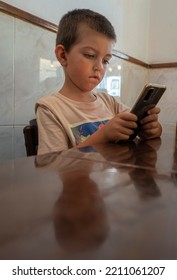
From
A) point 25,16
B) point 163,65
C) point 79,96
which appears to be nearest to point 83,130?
point 79,96

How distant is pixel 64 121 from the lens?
2.59 feet

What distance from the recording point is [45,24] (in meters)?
1.07

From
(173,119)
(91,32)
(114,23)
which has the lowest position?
(173,119)

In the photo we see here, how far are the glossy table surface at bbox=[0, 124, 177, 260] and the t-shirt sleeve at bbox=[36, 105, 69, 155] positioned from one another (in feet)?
1.39

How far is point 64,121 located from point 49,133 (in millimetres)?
67

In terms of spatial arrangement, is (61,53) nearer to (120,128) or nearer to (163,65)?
(120,128)

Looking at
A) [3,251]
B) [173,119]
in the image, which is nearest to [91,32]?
[3,251]

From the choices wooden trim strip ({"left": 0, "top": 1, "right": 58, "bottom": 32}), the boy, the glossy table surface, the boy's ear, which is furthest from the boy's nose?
the glossy table surface

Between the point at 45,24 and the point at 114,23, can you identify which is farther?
the point at 114,23

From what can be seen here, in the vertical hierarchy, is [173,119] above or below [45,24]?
below
